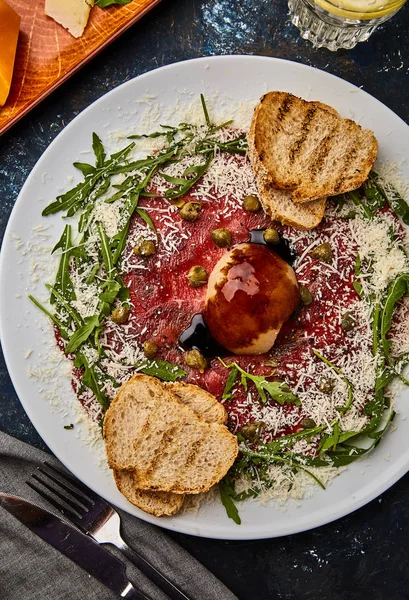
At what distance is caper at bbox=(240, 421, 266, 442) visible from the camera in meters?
4.09

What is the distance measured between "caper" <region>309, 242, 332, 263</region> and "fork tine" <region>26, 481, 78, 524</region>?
242 cm

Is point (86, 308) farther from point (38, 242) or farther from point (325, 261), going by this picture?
point (325, 261)

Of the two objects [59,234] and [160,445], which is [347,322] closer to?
[160,445]

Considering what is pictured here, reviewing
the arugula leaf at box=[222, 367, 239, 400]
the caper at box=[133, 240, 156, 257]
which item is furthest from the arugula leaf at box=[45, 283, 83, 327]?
the arugula leaf at box=[222, 367, 239, 400]

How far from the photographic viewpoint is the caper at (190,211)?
13.6ft

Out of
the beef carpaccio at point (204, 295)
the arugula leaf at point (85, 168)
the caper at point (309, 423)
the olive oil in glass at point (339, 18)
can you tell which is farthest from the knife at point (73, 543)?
the olive oil in glass at point (339, 18)

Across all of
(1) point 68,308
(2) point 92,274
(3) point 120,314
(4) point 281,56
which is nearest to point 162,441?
(3) point 120,314

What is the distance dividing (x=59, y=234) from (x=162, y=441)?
1591 millimetres

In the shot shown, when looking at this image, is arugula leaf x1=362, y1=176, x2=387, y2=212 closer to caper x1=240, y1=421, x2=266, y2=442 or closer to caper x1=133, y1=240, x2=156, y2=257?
caper x1=133, y1=240, x2=156, y2=257

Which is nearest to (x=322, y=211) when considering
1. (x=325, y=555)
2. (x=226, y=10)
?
(x=226, y=10)

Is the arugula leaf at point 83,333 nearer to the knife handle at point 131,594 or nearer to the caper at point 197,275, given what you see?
the caper at point 197,275

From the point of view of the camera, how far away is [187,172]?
163 inches

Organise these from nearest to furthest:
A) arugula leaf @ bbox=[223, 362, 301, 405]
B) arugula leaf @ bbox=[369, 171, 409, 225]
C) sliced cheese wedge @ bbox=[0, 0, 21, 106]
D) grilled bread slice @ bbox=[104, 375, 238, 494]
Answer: grilled bread slice @ bbox=[104, 375, 238, 494] → arugula leaf @ bbox=[223, 362, 301, 405] → arugula leaf @ bbox=[369, 171, 409, 225] → sliced cheese wedge @ bbox=[0, 0, 21, 106]

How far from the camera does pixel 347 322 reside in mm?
4133
